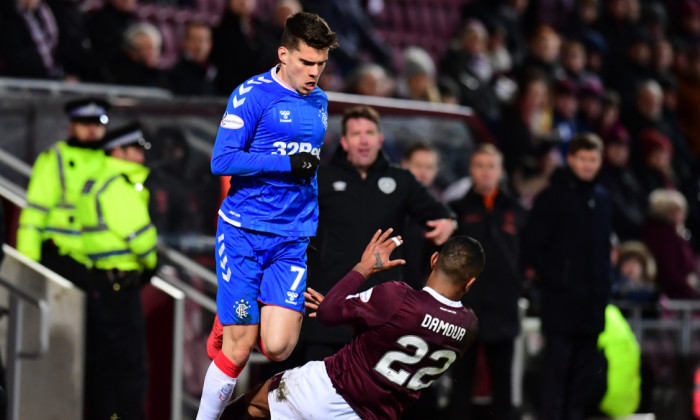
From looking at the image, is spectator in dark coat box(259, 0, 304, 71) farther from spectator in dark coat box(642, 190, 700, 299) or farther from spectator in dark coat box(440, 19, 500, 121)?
spectator in dark coat box(642, 190, 700, 299)

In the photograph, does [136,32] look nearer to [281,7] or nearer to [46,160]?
[281,7]

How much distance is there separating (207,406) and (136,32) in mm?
5249

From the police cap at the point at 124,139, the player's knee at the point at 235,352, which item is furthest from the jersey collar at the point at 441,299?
the police cap at the point at 124,139

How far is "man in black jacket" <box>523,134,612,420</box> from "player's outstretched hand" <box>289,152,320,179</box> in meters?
3.17

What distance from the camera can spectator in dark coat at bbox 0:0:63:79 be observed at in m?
9.93

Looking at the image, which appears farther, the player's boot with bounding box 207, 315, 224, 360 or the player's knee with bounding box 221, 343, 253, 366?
the player's boot with bounding box 207, 315, 224, 360

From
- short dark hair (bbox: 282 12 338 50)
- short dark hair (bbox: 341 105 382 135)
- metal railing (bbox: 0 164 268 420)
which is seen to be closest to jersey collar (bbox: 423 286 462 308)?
short dark hair (bbox: 282 12 338 50)

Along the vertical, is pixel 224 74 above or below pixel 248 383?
above

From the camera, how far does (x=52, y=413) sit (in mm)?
7781

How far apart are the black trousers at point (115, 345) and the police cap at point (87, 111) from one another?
1.06m

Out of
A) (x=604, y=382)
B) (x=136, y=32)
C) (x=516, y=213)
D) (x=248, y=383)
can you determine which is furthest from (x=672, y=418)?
(x=136, y=32)

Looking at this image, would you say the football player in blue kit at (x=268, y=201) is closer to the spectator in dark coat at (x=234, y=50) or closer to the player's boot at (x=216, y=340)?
the player's boot at (x=216, y=340)

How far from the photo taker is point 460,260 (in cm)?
555

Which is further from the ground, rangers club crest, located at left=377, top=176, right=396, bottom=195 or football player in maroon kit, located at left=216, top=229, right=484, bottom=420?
rangers club crest, located at left=377, top=176, right=396, bottom=195
